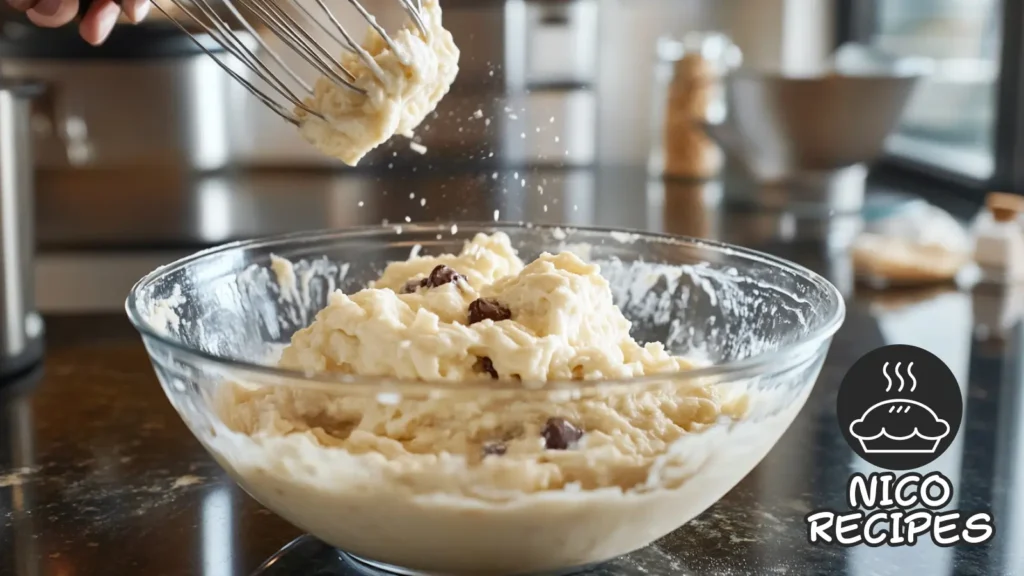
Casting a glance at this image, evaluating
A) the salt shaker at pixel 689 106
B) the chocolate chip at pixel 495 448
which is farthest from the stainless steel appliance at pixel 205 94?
the chocolate chip at pixel 495 448

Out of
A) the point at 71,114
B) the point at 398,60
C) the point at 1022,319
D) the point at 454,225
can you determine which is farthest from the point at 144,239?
the point at 1022,319

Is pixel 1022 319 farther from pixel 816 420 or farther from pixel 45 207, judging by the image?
pixel 45 207

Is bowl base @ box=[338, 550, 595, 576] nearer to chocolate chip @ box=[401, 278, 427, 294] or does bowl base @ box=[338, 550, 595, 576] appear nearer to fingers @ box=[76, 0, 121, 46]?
chocolate chip @ box=[401, 278, 427, 294]

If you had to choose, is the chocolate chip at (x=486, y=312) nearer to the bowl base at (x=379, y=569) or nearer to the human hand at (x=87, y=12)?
the bowl base at (x=379, y=569)

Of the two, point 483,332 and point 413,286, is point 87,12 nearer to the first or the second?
point 413,286

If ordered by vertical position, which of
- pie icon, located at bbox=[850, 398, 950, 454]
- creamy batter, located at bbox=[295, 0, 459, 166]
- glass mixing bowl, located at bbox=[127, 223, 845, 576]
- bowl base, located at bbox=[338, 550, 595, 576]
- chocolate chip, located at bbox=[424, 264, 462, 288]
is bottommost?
bowl base, located at bbox=[338, 550, 595, 576]

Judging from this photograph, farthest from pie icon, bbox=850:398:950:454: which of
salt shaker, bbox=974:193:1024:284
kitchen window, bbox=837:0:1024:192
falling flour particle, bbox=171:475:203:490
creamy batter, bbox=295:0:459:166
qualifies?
kitchen window, bbox=837:0:1024:192
